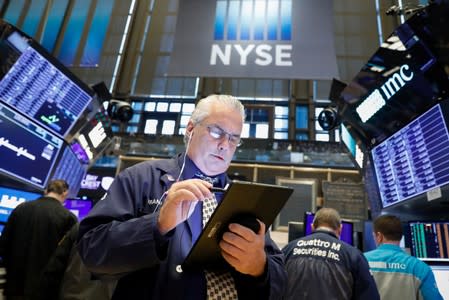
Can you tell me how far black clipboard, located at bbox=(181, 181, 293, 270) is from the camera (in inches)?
37.3

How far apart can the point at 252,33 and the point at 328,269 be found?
7.71ft

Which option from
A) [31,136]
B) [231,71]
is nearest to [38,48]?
[31,136]

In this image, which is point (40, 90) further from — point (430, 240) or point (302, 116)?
point (302, 116)

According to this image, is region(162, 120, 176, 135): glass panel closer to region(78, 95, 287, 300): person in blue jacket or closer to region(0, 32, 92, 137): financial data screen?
region(0, 32, 92, 137): financial data screen

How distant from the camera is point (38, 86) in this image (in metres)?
3.38

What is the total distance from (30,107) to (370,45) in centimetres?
1367

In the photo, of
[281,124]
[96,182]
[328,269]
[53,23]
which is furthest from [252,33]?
[53,23]

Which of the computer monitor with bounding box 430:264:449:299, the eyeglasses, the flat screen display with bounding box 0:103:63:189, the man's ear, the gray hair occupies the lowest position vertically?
the computer monitor with bounding box 430:264:449:299

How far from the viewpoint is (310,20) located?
149 inches

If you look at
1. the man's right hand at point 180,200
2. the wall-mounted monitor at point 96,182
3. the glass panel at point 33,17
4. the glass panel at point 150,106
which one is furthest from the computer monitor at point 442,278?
the glass panel at point 150,106

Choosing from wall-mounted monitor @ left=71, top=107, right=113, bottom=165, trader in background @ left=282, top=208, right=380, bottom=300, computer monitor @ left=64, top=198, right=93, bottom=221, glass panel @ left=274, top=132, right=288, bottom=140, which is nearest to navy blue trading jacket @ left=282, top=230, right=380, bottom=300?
trader in background @ left=282, top=208, right=380, bottom=300

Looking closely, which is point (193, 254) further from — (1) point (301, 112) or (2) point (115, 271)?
(1) point (301, 112)

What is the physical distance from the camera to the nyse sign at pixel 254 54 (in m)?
3.54

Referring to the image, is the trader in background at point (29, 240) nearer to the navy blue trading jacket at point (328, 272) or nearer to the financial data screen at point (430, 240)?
the navy blue trading jacket at point (328, 272)
